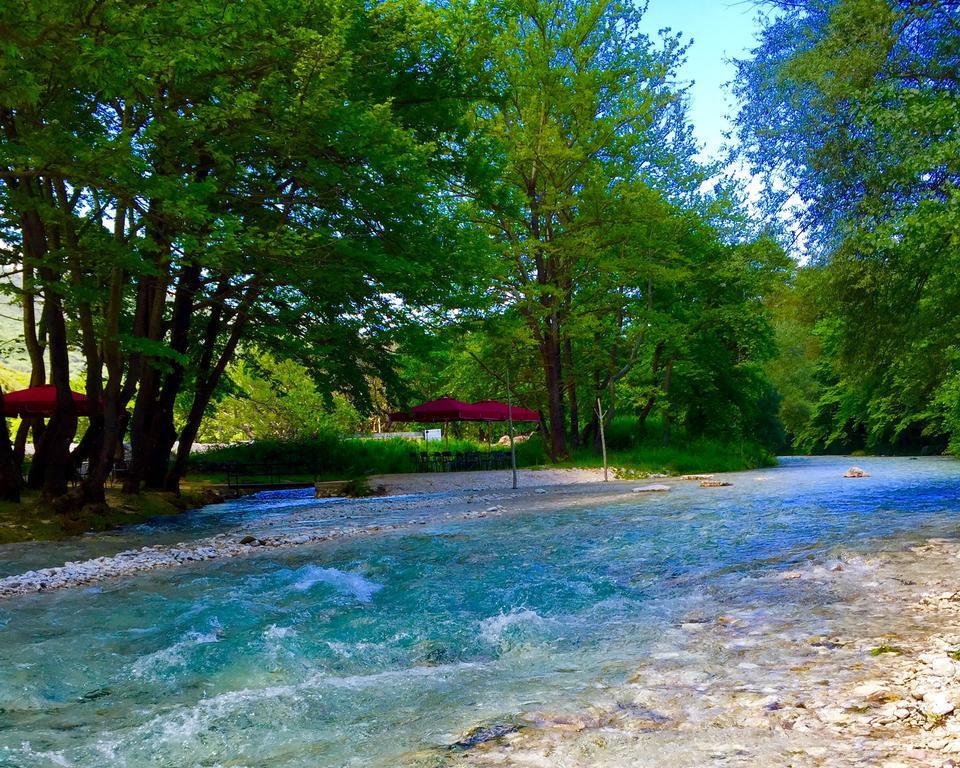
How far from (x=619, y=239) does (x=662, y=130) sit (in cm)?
727

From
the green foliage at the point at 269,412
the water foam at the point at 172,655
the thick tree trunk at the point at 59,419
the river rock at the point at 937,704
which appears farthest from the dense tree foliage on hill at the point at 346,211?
the green foliage at the point at 269,412

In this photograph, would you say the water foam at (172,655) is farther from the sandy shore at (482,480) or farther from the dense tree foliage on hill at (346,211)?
the sandy shore at (482,480)

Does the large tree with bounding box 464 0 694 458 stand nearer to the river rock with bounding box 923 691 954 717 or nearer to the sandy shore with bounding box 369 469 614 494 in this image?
the sandy shore with bounding box 369 469 614 494

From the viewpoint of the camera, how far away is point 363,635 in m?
5.63

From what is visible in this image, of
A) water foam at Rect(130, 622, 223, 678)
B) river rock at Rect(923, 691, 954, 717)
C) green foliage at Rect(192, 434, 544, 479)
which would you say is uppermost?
green foliage at Rect(192, 434, 544, 479)

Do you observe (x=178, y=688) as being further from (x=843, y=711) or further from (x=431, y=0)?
(x=431, y=0)

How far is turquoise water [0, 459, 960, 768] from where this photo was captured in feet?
12.4

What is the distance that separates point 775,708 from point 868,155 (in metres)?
11.3

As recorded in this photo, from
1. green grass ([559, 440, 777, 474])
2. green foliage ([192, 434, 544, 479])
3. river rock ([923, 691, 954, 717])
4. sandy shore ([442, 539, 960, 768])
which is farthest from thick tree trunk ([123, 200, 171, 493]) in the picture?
green grass ([559, 440, 777, 474])

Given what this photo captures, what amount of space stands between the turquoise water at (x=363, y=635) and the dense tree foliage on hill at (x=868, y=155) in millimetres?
4333

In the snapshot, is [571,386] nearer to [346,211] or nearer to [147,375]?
[346,211]

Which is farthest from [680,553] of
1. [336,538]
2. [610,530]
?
[336,538]

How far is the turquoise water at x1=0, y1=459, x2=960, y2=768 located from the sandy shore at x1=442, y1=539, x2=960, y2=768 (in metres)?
0.30

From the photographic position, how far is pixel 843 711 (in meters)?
3.48
